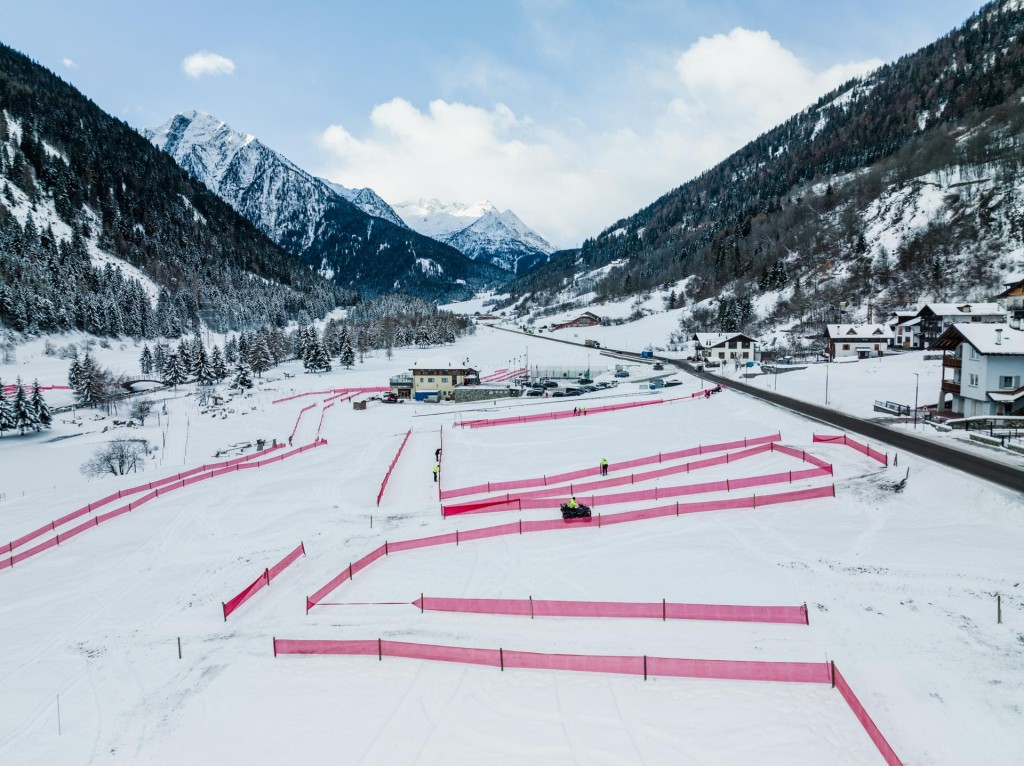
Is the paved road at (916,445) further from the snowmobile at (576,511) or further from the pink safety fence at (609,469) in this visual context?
the snowmobile at (576,511)

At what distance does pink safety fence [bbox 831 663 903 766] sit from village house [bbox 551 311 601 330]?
158 meters

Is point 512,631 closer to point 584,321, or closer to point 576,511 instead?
point 576,511

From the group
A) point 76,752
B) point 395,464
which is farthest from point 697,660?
point 395,464

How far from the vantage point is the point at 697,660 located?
1323 centimetres

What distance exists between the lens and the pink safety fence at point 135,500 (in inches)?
1043

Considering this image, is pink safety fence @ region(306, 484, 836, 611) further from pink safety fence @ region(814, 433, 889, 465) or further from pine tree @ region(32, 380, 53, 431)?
pine tree @ region(32, 380, 53, 431)

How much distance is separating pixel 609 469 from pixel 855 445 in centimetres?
1490

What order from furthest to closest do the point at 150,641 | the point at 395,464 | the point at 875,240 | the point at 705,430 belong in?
the point at 875,240 → the point at 705,430 → the point at 395,464 → the point at 150,641

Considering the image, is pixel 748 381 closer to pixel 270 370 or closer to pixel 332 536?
pixel 332 536

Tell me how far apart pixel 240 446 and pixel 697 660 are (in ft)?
158

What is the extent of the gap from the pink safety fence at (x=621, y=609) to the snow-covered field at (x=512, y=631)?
0.33 m

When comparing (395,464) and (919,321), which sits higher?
(919,321)

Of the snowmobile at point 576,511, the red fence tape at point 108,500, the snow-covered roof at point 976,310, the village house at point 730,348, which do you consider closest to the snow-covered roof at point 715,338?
the village house at point 730,348

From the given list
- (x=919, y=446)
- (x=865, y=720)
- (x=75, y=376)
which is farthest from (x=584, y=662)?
(x=75, y=376)
